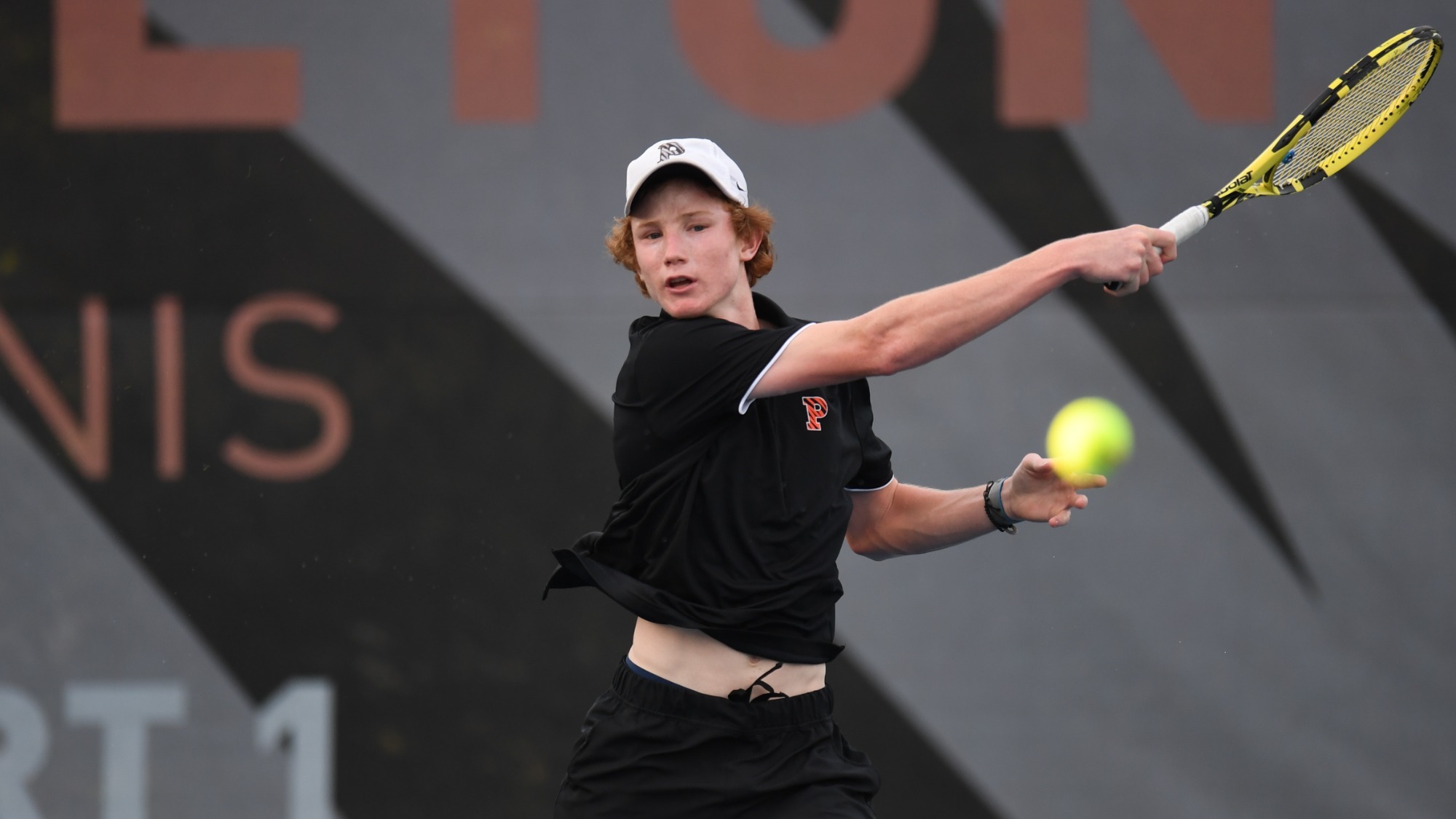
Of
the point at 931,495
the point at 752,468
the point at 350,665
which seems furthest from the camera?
the point at 350,665

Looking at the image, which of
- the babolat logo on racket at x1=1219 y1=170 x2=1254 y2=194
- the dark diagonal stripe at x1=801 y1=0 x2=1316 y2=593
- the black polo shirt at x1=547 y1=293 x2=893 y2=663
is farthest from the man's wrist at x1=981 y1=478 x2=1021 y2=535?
the dark diagonal stripe at x1=801 y1=0 x2=1316 y2=593

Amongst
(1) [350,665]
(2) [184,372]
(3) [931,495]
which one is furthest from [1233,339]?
(2) [184,372]

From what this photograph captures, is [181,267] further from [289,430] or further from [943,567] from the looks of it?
[943,567]

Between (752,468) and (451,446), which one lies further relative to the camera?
(451,446)

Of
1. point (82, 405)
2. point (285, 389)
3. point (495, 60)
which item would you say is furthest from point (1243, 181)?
point (82, 405)

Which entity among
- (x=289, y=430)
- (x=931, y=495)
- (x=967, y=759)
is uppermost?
(x=289, y=430)

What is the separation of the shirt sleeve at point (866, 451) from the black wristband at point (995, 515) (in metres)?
0.22

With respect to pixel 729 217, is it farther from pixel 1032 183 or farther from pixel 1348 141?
pixel 1032 183

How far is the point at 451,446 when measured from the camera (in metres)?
4.70

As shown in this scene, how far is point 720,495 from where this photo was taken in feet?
8.45

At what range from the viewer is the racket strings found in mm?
3096

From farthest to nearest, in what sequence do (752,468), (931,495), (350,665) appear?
(350,665)
(931,495)
(752,468)

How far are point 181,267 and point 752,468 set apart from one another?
2.81m

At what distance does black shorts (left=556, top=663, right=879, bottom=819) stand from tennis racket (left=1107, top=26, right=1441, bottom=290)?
4.19ft
